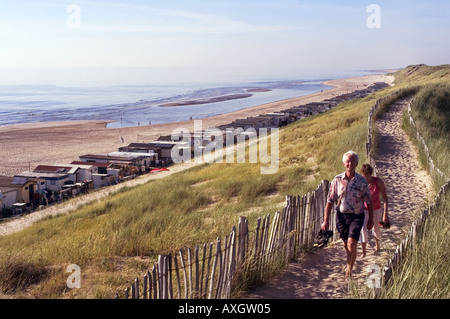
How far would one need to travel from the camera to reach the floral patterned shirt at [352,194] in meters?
4.46

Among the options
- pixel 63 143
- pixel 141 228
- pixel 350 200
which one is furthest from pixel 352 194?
pixel 63 143

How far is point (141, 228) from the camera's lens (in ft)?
23.7

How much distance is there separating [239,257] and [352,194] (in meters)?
1.33

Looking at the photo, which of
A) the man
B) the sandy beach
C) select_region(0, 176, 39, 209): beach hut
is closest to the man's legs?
the man

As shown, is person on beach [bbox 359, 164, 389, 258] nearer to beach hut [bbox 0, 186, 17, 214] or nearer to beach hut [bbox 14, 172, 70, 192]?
beach hut [bbox 0, 186, 17, 214]

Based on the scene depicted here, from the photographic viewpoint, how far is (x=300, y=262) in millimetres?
5164

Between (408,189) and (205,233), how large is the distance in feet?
14.7

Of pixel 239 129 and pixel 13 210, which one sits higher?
pixel 239 129

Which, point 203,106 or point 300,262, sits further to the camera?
point 203,106

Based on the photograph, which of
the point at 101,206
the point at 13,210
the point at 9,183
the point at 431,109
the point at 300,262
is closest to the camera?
the point at 300,262

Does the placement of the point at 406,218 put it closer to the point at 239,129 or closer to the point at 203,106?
the point at 239,129

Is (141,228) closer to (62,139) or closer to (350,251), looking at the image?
(350,251)
